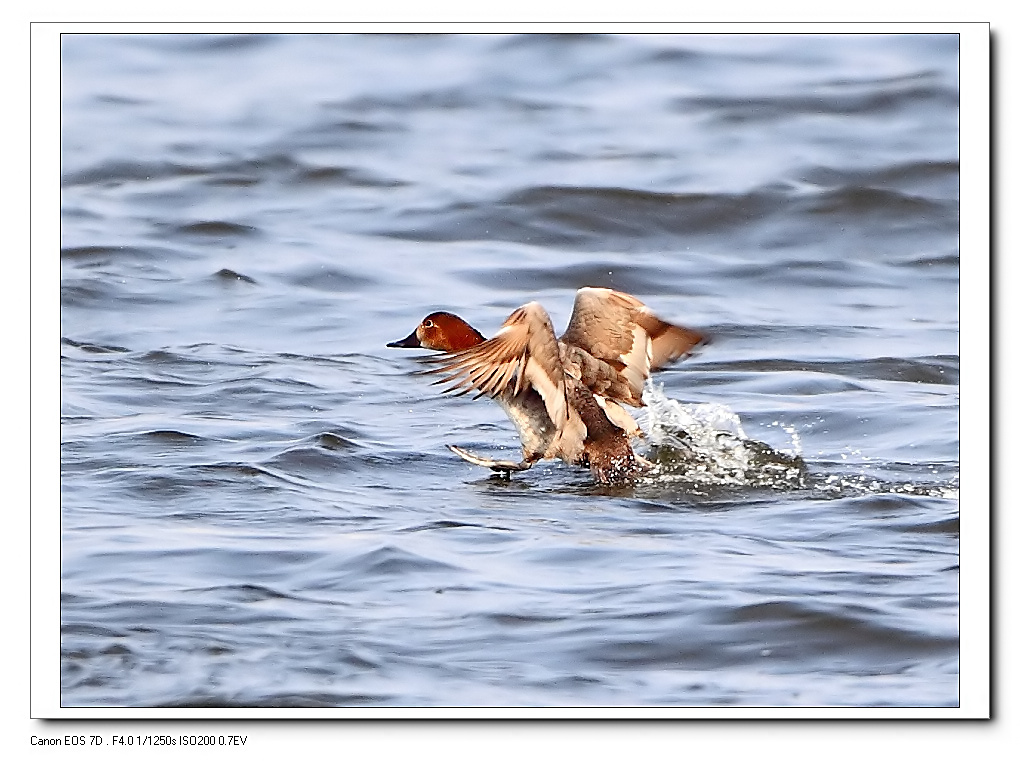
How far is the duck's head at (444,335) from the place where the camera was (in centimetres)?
691

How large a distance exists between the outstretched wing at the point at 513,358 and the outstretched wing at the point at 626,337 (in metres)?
0.38

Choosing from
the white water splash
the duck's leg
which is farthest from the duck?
the white water splash

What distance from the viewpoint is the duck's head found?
691 cm

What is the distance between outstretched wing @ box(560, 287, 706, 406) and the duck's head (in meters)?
0.42

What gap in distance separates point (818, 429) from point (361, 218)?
120 inches

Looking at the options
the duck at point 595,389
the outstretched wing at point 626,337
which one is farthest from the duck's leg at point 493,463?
the outstretched wing at point 626,337

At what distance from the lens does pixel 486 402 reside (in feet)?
25.6

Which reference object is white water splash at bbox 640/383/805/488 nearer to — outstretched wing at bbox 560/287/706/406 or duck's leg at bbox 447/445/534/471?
outstretched wing at bbox 560/287/706/406

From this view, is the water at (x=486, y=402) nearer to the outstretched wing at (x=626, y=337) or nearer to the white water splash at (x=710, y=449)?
the white water splash at (x=710, y=449)

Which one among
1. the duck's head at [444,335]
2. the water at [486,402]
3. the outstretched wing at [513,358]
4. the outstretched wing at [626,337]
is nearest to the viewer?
the water at [486,402]

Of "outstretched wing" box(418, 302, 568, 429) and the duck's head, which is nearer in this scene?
"outstretched wing" box(418, 302, 568, 429)

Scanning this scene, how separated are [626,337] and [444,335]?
0.76 meters
